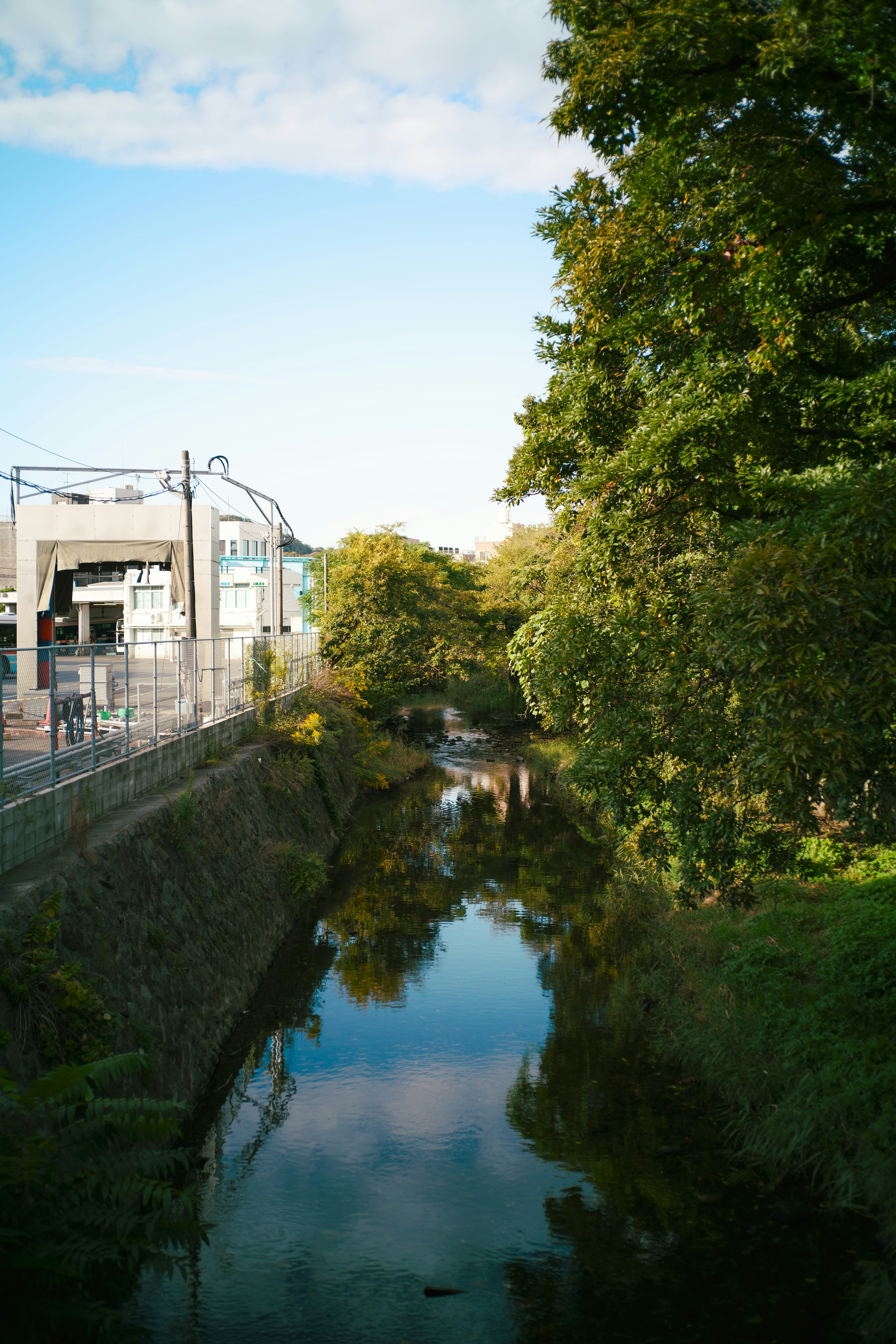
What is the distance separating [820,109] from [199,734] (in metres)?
13.5

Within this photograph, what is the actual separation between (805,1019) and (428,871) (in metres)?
11.2

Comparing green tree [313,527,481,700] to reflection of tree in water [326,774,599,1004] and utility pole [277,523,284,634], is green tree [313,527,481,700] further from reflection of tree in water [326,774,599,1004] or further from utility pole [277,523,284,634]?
reflection of tree in water [326,774,599,1004]

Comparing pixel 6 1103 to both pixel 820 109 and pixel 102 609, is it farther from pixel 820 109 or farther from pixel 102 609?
pixel 102 609

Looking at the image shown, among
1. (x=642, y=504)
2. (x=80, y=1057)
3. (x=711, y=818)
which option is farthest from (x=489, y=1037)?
(x=642, y=504)

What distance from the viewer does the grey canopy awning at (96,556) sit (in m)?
25.2

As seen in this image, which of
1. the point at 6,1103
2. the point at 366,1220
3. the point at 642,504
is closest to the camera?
the point at 6,1103

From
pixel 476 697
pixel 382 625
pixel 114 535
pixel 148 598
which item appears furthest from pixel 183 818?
pixel 476 697

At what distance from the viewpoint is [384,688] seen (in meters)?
33.7

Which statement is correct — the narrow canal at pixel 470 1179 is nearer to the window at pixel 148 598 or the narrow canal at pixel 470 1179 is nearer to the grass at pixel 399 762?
the grass at pixel 399 762

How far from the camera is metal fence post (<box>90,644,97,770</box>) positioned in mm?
10766

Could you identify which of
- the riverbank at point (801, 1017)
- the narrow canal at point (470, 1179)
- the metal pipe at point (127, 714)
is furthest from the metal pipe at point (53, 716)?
the riverbank at point (801, 1017)

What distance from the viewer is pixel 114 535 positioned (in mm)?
26781

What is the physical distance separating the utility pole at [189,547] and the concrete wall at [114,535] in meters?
1.18

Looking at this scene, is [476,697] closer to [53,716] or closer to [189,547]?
[189,547]
